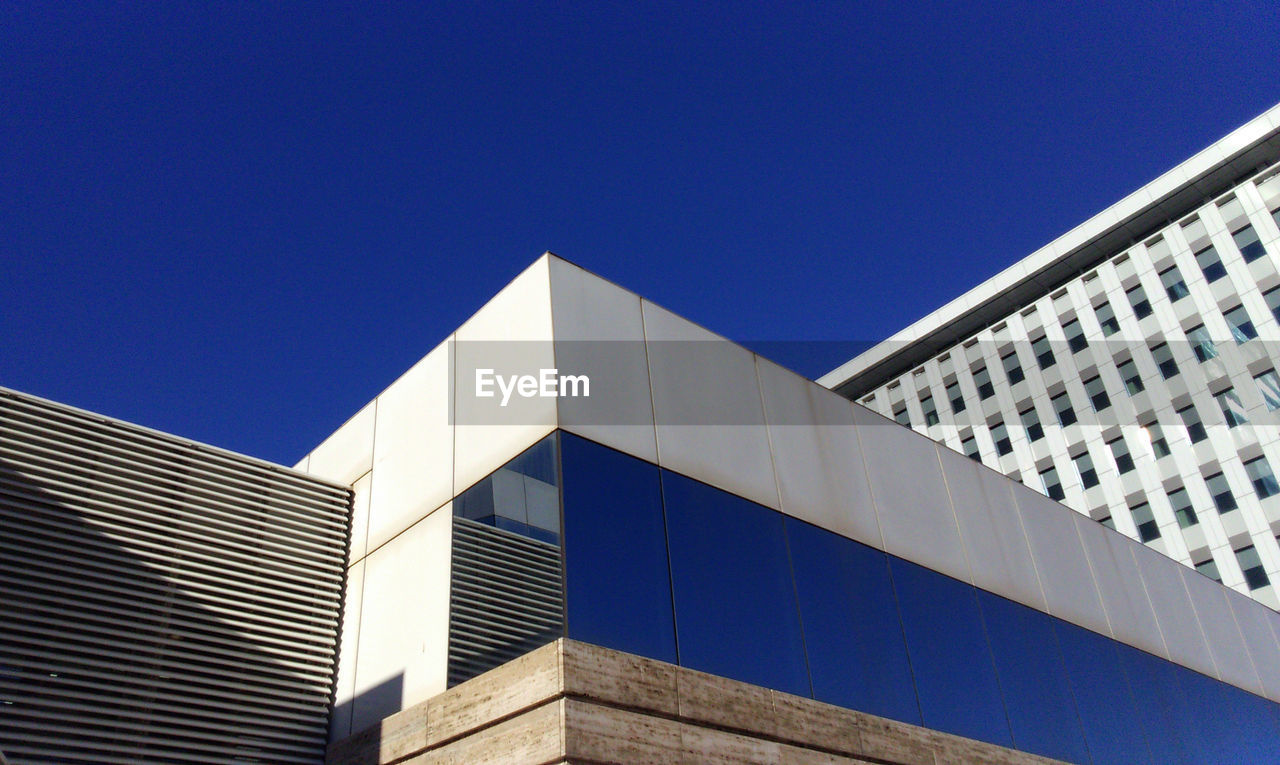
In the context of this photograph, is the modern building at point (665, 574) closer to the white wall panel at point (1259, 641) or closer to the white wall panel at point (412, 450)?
the white wall panel at point (412, 450)

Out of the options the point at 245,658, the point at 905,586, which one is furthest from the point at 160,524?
the point at 905,586

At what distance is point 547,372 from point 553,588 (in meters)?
2.64

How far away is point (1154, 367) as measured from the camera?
53656 mm

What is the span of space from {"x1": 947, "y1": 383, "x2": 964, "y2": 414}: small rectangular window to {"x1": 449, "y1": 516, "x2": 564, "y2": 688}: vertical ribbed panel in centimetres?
5716

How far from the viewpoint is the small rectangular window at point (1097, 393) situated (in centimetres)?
5541

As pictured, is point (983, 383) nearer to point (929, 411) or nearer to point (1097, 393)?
point (929, 411)

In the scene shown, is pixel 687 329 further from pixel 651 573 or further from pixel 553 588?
pixel 553 588

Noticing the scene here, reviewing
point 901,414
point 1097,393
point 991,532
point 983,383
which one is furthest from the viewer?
point 901,414

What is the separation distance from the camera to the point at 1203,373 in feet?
168

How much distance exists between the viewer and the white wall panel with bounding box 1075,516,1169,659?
1847cm

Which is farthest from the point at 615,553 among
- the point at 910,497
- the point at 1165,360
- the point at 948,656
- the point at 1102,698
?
the point at 1165,360

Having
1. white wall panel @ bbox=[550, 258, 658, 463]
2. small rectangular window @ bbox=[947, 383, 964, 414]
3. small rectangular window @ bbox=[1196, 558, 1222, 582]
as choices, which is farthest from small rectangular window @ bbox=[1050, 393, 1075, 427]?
white wall panel @ bbox=[550, 258, 658, 463]

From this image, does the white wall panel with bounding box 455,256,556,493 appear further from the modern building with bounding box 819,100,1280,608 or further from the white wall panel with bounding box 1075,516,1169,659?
the modern building with bounding box 819,100,1280,608

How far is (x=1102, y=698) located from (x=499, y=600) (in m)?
11.9
